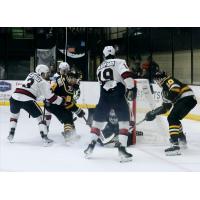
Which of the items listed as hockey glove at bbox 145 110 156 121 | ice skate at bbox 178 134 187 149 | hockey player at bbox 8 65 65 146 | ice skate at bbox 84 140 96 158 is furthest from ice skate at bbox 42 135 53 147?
ice skate at bbox 178 134 187 149

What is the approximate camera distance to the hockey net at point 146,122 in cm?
443

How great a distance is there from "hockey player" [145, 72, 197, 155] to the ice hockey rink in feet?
0.34

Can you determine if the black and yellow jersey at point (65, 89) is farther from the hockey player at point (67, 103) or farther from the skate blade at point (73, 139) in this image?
the skate blade at point (73, 139)

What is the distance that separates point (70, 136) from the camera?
4.44m

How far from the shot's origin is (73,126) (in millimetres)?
4527

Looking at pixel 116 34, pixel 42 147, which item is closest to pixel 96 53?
pixel 116 34

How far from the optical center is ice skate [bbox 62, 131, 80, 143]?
14.4ft

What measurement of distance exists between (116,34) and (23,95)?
0.97 m

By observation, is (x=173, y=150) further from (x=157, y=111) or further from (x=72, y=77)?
(x=72, y=77)

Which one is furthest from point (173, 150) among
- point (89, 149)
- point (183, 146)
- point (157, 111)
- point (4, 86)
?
point (4, 86)

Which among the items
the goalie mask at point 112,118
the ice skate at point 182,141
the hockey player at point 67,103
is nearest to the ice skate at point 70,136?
the hockey player at point 67,103

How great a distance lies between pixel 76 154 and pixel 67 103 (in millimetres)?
659

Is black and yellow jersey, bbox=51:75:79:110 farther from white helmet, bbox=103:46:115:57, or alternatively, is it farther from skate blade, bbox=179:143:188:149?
skate blade, bbox=179:143:188:149

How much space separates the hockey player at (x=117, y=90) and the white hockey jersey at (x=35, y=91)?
2.03 ft
